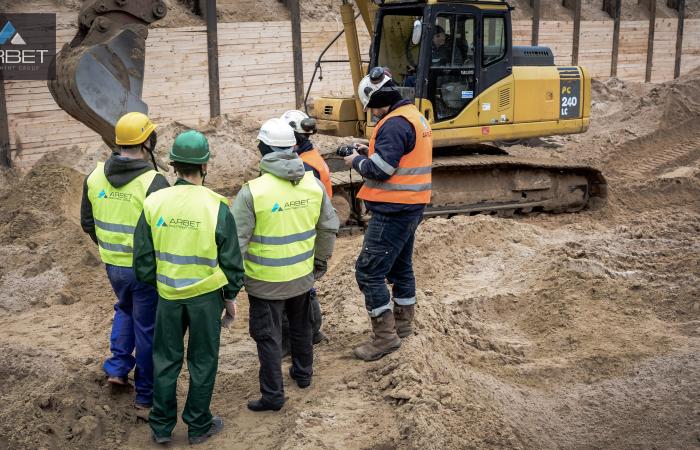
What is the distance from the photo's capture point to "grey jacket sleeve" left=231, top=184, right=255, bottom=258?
495cm

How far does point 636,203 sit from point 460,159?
3381 mm

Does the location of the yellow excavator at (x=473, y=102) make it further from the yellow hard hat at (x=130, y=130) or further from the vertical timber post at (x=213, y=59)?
the yellow hard hat at (x=130, y=130)

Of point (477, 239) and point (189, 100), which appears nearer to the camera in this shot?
point (477, 239)

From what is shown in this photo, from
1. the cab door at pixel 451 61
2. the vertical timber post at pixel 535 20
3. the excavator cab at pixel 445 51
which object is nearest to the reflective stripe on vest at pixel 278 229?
the excavator cab at pixel 445 51

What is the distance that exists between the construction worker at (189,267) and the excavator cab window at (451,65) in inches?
239

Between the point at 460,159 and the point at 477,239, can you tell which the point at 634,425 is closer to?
the point at 477,239

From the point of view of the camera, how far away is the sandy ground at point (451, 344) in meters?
4.96

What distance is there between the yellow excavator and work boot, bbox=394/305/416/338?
4089 mm

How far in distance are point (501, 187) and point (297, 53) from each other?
17.9 ft

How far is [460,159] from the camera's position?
1097 cm

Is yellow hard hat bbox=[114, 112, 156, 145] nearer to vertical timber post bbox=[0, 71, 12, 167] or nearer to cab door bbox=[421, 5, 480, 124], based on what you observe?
cab door bbox=[421, 5, 480, 124]

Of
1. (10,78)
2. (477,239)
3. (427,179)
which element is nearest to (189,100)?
(10,78)

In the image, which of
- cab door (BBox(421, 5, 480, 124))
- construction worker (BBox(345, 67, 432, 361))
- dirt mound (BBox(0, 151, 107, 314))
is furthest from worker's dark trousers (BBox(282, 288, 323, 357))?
cab door (BBox(421, 5, 480, 124))

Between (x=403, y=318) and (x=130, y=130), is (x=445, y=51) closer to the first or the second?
(x=403, y=318)
